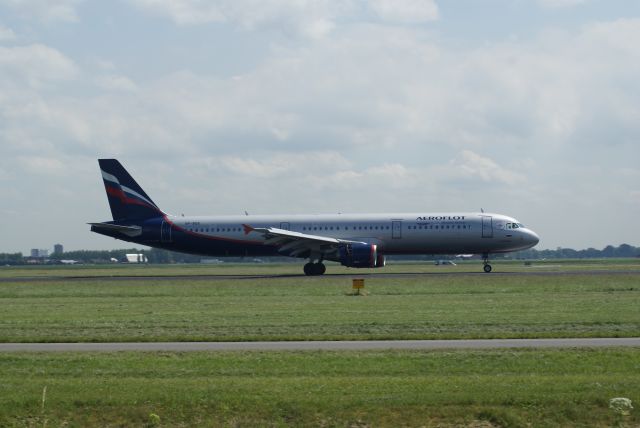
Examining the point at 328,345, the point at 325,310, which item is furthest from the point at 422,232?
the point at 328,345

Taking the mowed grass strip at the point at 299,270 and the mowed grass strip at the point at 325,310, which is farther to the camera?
the mowed grass strip at the point at 299,270

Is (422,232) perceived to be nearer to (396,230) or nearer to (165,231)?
(396,230)

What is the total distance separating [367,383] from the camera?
1552 cm

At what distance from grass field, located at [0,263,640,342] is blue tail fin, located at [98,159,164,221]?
1249 centimetres

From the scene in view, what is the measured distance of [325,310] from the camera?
3100 cm

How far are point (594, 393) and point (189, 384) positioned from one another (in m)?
6.62

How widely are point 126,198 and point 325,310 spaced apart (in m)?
33.8

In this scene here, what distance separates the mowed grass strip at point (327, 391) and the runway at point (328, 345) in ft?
5.97

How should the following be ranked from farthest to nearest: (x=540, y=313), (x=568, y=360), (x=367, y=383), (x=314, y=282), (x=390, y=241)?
(x=390, y=241) < (x=314, y=282) < (x=540, y=313) < (x=568, y=360) < (x=367, y=383)

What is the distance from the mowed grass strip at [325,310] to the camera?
930 inches

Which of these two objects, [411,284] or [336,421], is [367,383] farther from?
[411,284]

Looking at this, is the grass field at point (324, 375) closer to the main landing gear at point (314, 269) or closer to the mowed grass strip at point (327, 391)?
the mowed grass strip at point (327, 391)

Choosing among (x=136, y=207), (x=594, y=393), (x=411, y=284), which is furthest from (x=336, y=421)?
(x=136, y=207)

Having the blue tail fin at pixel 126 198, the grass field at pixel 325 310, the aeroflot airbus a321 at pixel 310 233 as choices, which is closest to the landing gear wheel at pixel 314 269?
the aeroflot airbus a321 at pixel 310 233
